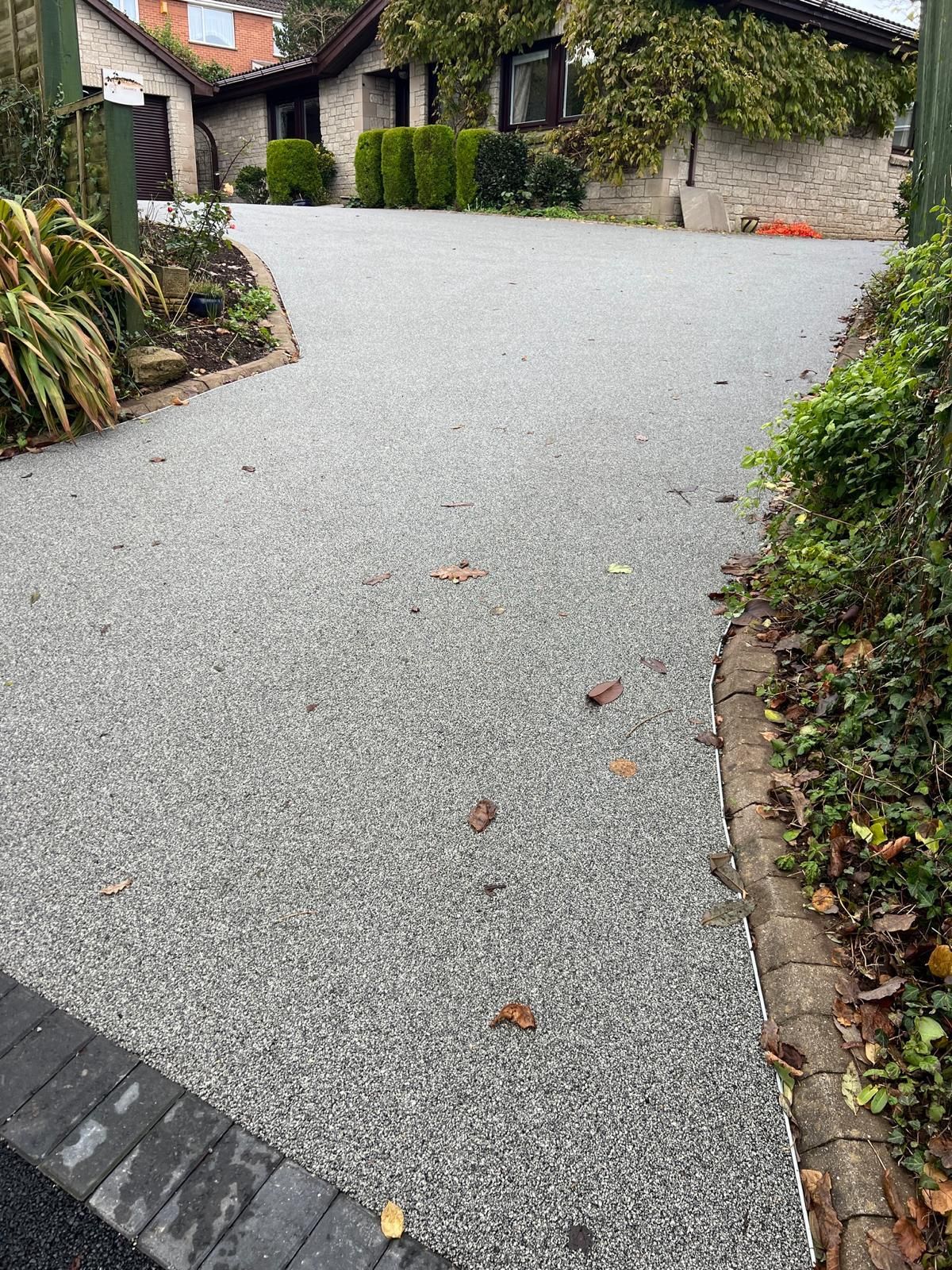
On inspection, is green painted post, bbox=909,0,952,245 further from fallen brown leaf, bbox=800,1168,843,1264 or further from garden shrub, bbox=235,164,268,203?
garden shrub, bbox=235,164,268,203

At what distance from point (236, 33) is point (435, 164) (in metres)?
23.9

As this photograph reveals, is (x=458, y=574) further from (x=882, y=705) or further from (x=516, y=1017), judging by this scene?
(x=516, y=1017)

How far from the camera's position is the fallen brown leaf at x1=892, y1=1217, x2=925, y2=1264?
146cm

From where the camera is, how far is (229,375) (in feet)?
19.9

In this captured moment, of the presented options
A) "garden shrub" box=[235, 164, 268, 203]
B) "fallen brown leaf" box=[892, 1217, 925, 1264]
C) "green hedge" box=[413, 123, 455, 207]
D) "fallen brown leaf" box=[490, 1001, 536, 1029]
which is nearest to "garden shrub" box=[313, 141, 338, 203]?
"garden shrub" box=[235, 164, 268, 203]

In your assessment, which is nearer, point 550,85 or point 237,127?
point 550,85

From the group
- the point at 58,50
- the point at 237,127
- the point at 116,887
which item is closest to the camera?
the point at 116,887

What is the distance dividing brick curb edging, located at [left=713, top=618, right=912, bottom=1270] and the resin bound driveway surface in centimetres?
6

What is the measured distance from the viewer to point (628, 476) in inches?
182

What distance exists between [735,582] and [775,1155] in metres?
2.26

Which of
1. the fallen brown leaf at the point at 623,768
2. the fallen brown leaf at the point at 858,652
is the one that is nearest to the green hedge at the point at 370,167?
the fallen brown leaf at the point at 858,652

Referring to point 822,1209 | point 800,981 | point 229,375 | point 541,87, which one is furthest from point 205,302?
point 541,87

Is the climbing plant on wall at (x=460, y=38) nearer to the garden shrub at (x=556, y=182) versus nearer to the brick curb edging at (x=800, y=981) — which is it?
the garden shrub at (x=556, y=182)

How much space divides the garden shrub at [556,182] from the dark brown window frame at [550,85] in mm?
1129
